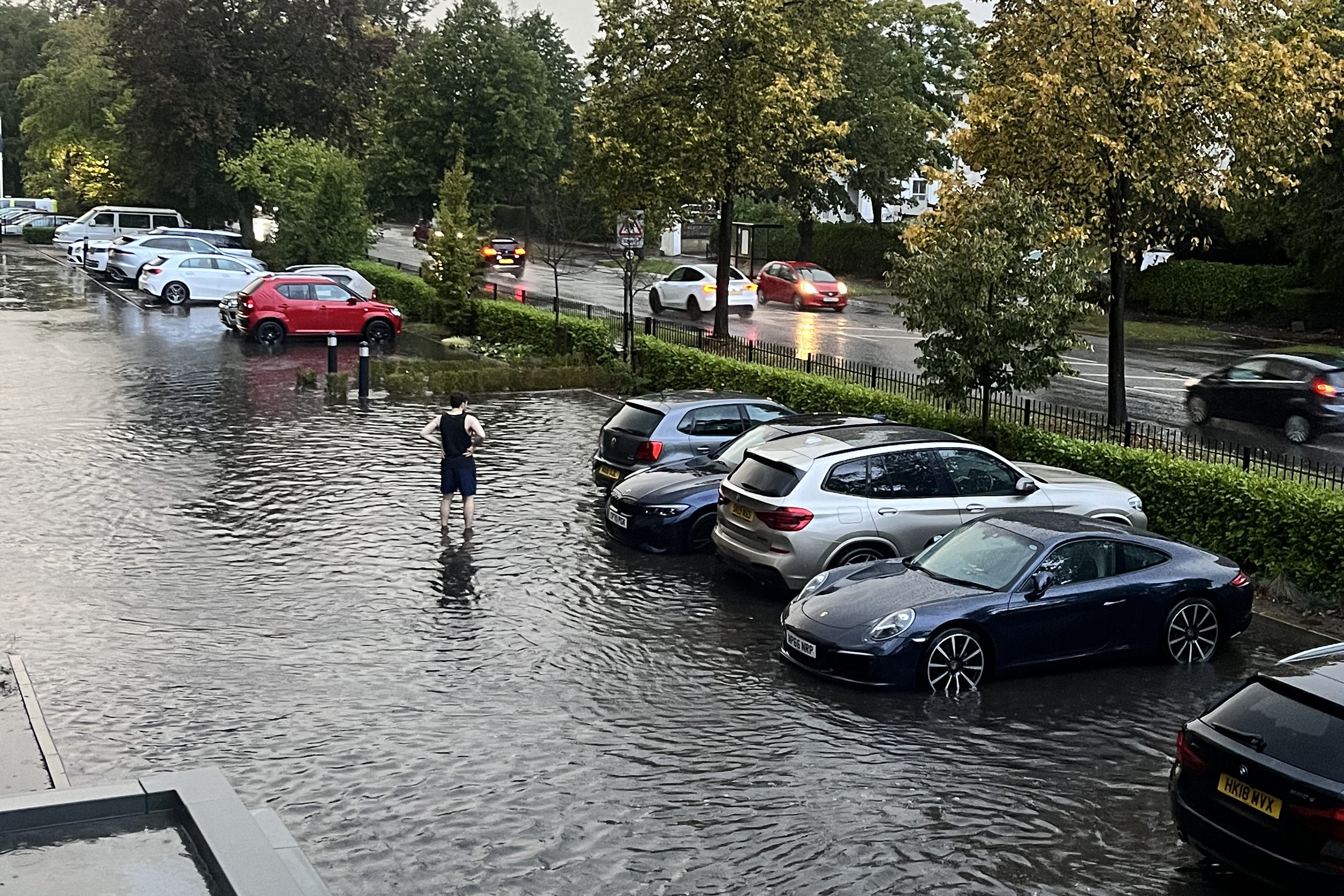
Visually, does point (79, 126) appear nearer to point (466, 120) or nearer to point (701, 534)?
point (466, 120)

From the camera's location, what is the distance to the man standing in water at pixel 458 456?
16.3 meters

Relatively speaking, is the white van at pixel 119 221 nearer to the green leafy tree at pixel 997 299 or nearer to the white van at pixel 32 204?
the white van at pixel 32 204

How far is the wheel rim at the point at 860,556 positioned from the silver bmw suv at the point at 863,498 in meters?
0.01

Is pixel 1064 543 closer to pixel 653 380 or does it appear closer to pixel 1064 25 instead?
pixel 1064 25

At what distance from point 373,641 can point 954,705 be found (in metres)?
4.92

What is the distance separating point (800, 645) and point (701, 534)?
4.08m

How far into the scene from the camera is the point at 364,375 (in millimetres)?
25844

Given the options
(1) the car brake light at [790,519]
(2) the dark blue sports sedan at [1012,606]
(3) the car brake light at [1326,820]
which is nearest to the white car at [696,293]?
(1) the car brake light at [790,519]

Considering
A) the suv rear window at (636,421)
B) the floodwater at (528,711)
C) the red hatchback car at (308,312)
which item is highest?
the red hatchback car at (308,312)

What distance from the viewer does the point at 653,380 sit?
26656mm

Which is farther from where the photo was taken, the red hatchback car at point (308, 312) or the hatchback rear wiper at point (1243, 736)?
the red hatchback car at point (308, 312)

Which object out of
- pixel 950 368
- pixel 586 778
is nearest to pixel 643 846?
pixel 586 778

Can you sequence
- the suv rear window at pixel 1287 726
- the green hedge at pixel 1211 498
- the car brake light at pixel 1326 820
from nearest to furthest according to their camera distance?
the car brake light at pixel 1326 820, the suv rear window at pixel 1287 726, the green hedge at pixel 1211 498

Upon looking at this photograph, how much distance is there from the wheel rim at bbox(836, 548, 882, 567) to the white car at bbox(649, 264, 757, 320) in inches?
1067
